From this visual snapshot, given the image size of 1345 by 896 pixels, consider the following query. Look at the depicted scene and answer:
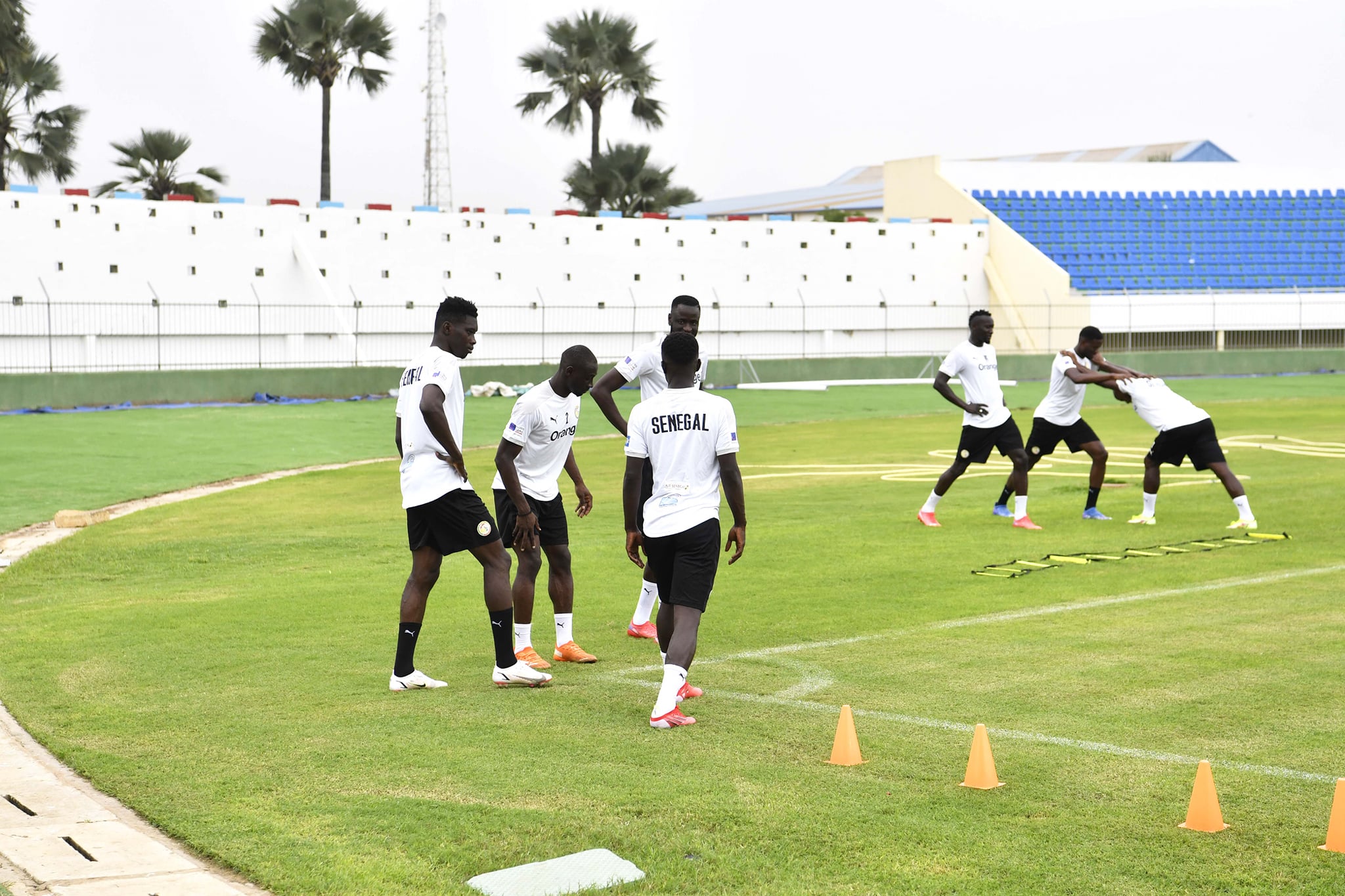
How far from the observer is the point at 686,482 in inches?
273

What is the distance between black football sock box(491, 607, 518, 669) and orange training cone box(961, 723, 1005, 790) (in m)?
2.75

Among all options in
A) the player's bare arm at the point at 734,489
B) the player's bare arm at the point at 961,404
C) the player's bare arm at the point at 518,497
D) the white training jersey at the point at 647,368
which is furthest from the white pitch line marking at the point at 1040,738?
the player's bare arm at the point at 961,404

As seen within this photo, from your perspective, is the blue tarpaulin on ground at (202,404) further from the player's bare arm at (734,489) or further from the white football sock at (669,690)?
the white football sock at (669,690)

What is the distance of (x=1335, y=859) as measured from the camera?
475 cm

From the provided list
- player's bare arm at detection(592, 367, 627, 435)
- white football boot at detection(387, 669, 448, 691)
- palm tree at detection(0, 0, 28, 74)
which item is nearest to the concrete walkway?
white football boot at detection(387, 669, 448, 691)

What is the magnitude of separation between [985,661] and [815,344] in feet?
138

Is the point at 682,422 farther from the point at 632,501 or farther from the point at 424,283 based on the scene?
the point at 424,283

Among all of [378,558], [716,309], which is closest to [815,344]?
[716,309]

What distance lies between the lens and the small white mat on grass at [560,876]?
4.56m

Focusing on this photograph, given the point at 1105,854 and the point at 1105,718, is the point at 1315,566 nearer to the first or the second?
the point at 1105,718

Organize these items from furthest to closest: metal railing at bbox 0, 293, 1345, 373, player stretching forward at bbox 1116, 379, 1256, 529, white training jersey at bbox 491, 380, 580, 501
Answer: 1. metal railing at bbox 0, 293, 1345, 373
2. player stretching forward at bbox 1116, 379, 1256, 529
3. white training jersey at bbox 491, 380, 580, 501

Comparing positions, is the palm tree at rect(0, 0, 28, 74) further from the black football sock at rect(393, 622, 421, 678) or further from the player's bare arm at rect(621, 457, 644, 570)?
the player's bare arm at rect(621, 457, 644, 570)

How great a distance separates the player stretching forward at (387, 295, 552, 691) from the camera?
7.29 meters

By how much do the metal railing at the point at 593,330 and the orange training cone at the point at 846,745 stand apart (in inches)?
1267
